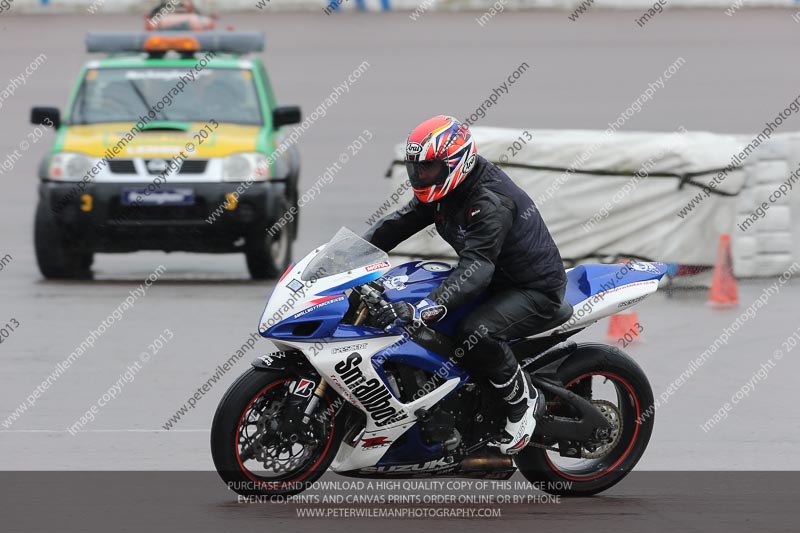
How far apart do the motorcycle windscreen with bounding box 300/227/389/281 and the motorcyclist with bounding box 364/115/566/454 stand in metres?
0.28

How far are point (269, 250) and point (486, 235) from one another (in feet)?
24.3

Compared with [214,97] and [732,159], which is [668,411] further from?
[214,97]

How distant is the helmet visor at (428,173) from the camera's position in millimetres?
6836

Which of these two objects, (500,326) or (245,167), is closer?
(500,326)

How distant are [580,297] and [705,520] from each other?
1.23m

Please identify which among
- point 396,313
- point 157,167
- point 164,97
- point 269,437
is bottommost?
point 157,167

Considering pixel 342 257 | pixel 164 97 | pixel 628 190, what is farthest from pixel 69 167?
pixel 342 257

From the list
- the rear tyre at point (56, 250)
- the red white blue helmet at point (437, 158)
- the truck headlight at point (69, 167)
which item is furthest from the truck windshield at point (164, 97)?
the red white blue helmet at point (437, 158)

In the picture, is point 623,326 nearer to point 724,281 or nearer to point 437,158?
point 724,281

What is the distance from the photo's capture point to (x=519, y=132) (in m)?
14.0

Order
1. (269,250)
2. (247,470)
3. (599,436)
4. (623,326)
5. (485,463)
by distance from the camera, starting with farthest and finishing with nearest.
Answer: (269,250) < (623,326) < (599,436) < (485,463) < (247,470)

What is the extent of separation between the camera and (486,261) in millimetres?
6820

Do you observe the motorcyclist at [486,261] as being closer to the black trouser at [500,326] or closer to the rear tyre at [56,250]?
the black trouser at [500,326]

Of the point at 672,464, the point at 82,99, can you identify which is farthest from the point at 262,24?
the point at 672,464
